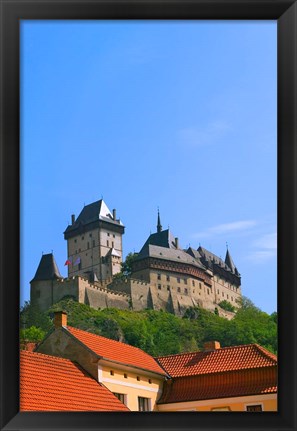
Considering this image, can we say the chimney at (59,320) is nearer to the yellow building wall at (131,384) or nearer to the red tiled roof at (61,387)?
the red tiled roof at (61,387)

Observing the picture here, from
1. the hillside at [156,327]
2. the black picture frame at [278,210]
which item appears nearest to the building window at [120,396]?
the black picture frame at [278,210]

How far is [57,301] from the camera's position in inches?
1560

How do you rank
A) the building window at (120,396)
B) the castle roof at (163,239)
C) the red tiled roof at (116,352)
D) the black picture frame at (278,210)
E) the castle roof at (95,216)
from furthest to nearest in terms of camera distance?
1. the castle roof at (95,216)
2. the castle roof at (163,239)
3. the red tiled roof at (116,352)
4. the building window at (120,396)
5. the black picture frame at (278,210)

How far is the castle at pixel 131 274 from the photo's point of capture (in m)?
40.7

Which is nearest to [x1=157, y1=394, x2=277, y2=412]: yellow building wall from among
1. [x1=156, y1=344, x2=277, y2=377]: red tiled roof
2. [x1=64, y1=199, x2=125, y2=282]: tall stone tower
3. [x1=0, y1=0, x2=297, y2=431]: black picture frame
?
[x1=156, y1=344, x2=277, y2=377]: red tiled roof

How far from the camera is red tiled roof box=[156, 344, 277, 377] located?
11430 mm

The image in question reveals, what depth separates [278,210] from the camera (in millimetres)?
1479

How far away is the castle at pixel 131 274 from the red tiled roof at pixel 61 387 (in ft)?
97.4

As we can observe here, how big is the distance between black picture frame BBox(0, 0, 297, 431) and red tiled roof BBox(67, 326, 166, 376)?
8690mm

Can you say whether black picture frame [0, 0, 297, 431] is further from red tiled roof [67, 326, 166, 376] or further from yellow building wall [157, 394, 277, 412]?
red tiled roof [67, 326, 166, 376]

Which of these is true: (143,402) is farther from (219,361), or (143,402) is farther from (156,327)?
(156,327)

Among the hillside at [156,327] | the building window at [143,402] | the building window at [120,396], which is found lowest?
the building window at [143,402]
